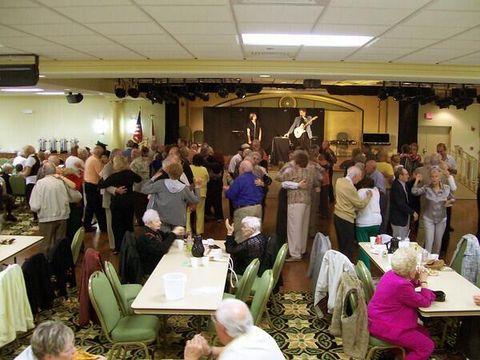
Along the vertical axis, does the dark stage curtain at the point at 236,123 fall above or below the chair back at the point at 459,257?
above

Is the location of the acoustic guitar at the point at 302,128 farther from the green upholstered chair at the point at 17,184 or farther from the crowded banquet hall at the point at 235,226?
the green upholstered chair at the point at 17,184

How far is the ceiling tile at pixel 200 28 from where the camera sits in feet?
13.2

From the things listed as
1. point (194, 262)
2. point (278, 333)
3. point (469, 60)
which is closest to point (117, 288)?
point (194, 262)

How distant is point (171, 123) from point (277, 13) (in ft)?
37.5

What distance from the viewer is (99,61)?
254 inches

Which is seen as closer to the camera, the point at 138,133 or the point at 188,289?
the point at 188,289

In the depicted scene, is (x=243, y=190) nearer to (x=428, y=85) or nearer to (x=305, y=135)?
(x=428, y=85)

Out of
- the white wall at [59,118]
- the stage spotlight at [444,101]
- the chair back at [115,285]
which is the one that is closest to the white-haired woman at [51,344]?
the chair back at [115,285]

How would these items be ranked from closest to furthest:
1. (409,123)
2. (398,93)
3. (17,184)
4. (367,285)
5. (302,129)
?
(367,285) < (17,184) < (398,93) < (409,123) < (302,129)

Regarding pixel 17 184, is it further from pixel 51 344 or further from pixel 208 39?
pixel 51 344

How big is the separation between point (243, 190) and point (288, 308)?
1.72 meters

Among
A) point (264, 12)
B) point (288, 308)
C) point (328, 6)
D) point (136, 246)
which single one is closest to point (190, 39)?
point (264, 12)

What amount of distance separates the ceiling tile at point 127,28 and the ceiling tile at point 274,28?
2.57ft

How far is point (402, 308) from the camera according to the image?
3496 millimetres
